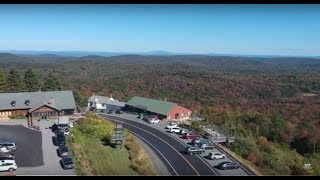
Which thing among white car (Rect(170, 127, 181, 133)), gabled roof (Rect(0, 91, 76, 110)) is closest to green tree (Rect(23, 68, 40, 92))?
gabled roof (Rect(0, 91, 76, 110))

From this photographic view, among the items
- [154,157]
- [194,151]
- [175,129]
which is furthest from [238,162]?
[175,129]

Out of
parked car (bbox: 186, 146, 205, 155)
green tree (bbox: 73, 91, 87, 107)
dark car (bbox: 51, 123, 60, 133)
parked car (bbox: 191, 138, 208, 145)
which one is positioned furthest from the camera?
green tree (bbox: 73, 91, 87, 107)

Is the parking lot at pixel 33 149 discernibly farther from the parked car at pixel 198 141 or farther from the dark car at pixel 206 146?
the parked car at pixel 198 141

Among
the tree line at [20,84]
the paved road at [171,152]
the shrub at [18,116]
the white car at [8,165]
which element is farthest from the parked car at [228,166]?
the tree line at [20,84]

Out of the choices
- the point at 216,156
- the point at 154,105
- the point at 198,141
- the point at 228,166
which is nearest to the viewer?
the point at 228,166

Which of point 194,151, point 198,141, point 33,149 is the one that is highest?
point 33,149

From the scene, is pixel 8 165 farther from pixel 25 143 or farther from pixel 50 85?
pixel 50 85

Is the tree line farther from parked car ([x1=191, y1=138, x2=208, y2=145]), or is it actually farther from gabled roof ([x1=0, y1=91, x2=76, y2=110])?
parked car ([x1=191, y1=138, x2=208, y2=145])
